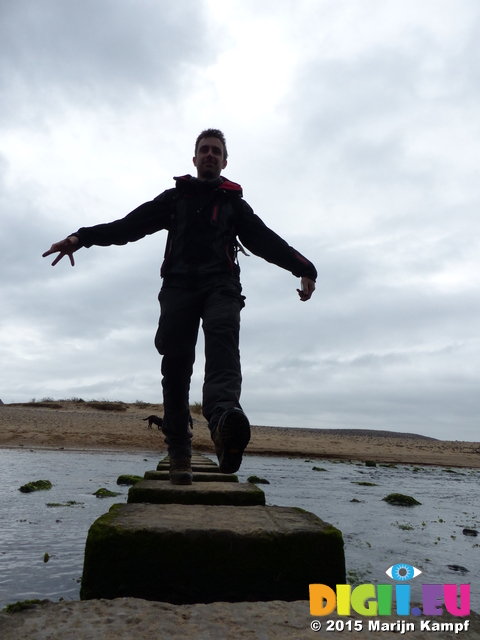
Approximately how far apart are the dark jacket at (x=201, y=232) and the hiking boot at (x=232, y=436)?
1026 mm

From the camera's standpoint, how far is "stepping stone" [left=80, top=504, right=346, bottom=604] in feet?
5.54

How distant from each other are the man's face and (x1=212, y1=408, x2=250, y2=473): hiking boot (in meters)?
A: 1.98

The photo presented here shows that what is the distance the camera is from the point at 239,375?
2.73 m

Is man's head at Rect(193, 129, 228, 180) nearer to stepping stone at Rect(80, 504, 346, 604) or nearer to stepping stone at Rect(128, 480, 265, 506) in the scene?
stepping stone at Rect(128, 480, 265, 506)

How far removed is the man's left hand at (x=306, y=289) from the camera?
3215 millimetres

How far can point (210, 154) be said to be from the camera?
3.60m

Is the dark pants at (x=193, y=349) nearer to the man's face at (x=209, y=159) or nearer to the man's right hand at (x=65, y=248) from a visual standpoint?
the man's right hand at (x=65, y=248)

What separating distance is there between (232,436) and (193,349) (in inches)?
39.0

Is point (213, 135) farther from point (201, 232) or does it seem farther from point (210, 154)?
point (201, 232)

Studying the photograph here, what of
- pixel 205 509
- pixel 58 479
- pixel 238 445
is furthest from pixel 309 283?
pixel 58 479

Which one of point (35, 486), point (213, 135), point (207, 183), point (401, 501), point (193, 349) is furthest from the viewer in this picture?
point (401, 501)

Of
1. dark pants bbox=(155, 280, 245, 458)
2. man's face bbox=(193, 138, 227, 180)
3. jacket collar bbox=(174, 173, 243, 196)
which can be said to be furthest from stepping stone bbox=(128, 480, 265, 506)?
man's face bbox=(193, 138, 227, 180)

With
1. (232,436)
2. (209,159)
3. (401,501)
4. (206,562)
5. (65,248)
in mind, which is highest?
(209,159)

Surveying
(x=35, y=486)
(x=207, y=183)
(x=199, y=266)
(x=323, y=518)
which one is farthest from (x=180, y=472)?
(x=35, y=486)
